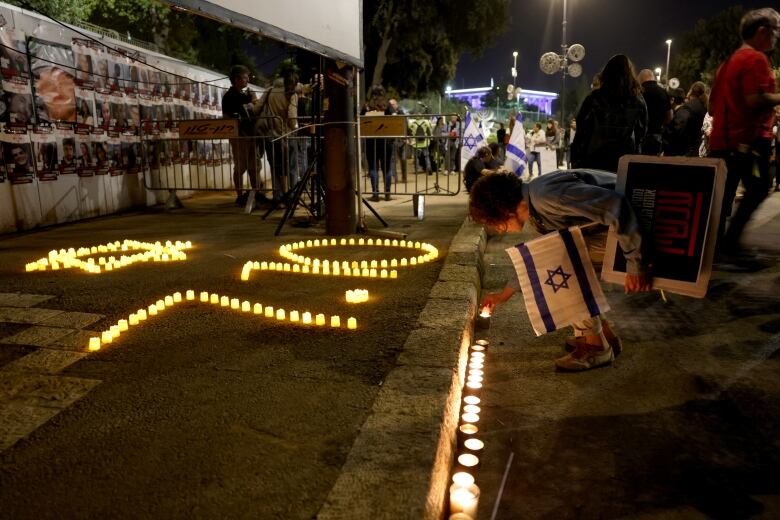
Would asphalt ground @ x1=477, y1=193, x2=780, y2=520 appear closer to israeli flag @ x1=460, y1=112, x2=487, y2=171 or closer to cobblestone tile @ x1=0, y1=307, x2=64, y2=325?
cobblestone tile @ x1=0, y1=307, x2=64, y2=325

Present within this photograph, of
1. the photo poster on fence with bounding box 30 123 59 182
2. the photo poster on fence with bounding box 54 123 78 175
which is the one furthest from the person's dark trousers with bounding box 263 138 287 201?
the photo poster on fence with bounding box 30 123 59 182

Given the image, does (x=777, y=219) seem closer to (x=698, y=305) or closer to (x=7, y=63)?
(x=698, y=305)

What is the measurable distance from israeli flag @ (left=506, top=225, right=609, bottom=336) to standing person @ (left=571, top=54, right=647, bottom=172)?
2269 mm

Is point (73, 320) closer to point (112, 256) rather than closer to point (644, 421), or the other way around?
point (112, 256)

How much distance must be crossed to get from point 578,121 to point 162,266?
179 inches

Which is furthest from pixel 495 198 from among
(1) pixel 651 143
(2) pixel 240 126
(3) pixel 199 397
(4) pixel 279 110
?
(2) pixel 240 126

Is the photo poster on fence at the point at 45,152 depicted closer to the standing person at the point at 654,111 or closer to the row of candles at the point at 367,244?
the row of candles at the point at 367,244

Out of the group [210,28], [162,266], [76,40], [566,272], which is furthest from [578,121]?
[210,28]

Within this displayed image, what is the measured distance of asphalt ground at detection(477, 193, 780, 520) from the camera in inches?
99.3

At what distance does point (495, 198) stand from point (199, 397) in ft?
6.43

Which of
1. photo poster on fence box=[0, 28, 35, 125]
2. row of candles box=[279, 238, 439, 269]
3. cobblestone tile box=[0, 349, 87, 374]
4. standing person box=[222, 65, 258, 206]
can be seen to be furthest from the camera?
standing person box=[222, 65, 258, 206]

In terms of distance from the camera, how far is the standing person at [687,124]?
830 cm

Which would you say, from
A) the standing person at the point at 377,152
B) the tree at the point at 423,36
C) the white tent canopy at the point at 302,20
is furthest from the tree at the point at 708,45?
the white tent canopy at the point at 302,20

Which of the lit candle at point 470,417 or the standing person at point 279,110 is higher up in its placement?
the standing person at point 279,110
